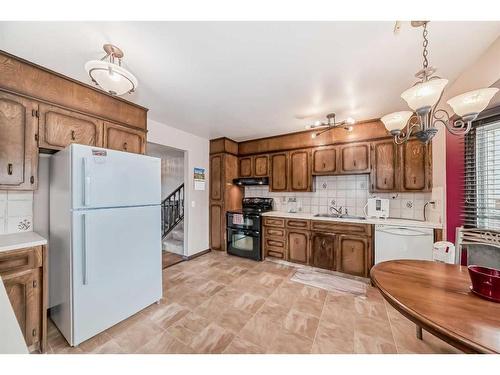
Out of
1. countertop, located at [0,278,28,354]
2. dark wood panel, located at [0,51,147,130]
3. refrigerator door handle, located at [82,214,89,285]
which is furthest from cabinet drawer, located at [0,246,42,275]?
dark wood panel, located at [0,51,147,130]

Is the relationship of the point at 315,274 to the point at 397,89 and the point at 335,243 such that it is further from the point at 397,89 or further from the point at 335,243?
the point at 397,89

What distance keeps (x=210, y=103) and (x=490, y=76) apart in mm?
2547

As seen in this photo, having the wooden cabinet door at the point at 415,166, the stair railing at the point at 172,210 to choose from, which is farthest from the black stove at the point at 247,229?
the wooden cabinet door at the point at 415,166

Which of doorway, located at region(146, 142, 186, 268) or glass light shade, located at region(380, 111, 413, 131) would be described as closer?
glass light shade, located at region(380, 111, 413, 131)

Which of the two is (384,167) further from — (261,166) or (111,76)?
(111,76)

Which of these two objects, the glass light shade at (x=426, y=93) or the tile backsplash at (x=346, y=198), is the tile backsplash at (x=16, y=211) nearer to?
the glass light shade at (x=426, y=93)

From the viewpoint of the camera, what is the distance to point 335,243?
3.02 meters

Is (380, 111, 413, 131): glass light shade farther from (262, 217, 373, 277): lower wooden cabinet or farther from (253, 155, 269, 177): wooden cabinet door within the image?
(253, 155, 269, 177): wooden cabinet door

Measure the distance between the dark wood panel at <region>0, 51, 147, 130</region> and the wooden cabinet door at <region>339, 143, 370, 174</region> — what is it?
3.09 m

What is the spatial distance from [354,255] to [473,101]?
92.7 inches

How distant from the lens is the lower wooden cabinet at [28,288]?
4.54 ft

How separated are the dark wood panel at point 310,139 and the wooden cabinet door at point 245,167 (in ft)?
0.43

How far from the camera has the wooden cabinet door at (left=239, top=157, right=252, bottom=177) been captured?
4.19 metres

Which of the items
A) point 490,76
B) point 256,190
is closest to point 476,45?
point 490,76
